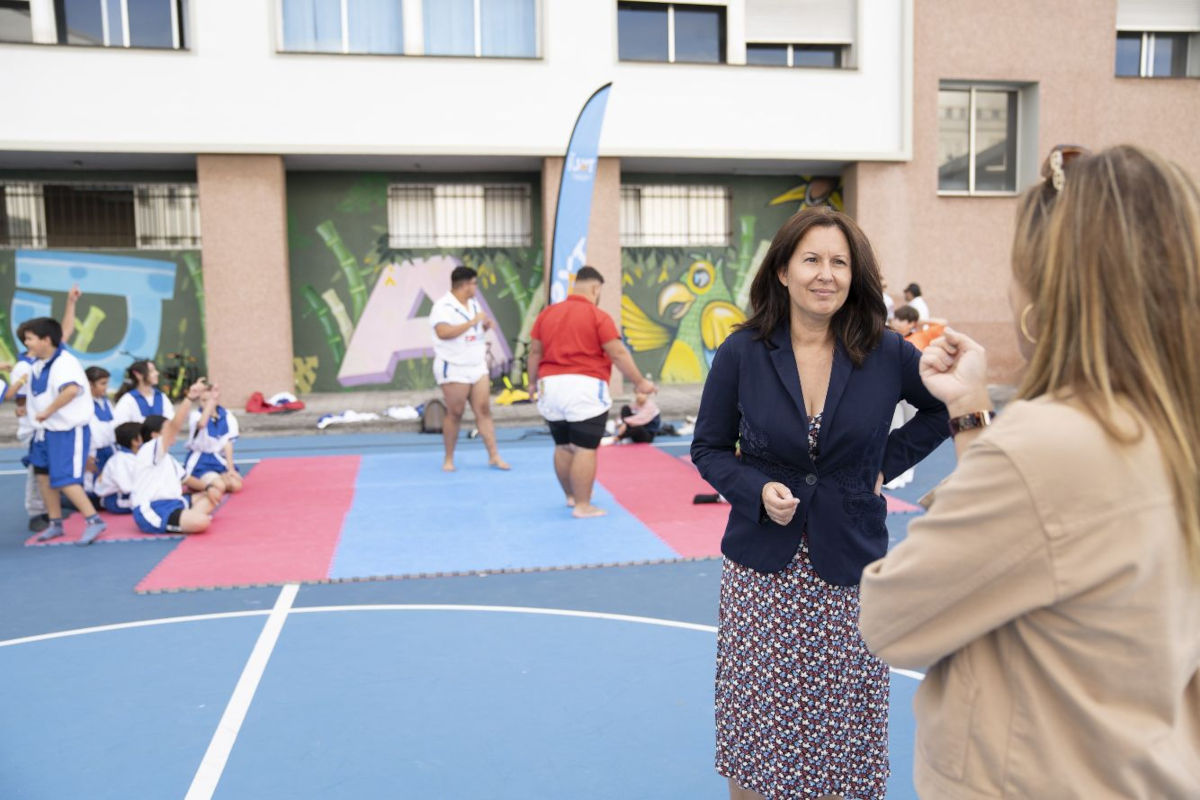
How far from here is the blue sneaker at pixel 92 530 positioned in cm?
772

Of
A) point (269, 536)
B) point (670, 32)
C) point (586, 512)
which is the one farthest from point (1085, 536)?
point (670, 32)

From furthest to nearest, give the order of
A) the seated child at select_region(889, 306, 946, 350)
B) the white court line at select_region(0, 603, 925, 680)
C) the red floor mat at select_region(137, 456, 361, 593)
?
the seated child at select_region(889, 306, 946, 350) → the red floor mat at select_region(137, 456, 361, 593) → the white court line at select_region(0, 603, 925, 680)

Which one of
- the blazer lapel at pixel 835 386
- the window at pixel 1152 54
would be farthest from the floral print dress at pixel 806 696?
the window at pixel 1152 54

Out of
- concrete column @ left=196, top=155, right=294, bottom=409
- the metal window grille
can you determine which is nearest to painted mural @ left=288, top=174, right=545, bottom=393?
concrete column @ left=196, top=155, right=294, bottom=409

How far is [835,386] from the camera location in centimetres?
297

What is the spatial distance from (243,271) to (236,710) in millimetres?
11881

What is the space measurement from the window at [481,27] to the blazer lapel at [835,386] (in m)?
14.2

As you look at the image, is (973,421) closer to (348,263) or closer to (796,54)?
(348,263)

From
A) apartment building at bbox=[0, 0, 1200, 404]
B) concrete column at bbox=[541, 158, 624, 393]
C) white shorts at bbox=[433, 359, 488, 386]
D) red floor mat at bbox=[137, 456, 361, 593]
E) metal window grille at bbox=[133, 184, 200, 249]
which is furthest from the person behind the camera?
metal window grille at bbox=[133, 184, 200, 249]

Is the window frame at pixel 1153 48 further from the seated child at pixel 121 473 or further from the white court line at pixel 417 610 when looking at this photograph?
the seated child at pixel 121 473

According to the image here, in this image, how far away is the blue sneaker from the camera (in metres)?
7.72

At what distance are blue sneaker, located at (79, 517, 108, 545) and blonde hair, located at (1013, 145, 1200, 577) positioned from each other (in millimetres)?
7799

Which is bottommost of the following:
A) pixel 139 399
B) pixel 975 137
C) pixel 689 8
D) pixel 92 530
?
pixel 92 530

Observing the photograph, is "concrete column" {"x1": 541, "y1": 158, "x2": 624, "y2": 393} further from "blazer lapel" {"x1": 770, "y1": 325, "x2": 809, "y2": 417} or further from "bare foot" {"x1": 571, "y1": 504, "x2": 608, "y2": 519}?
"blazer lapel" {"x1": 770, "y1": 325, "x2": 809, "y2": 417}
